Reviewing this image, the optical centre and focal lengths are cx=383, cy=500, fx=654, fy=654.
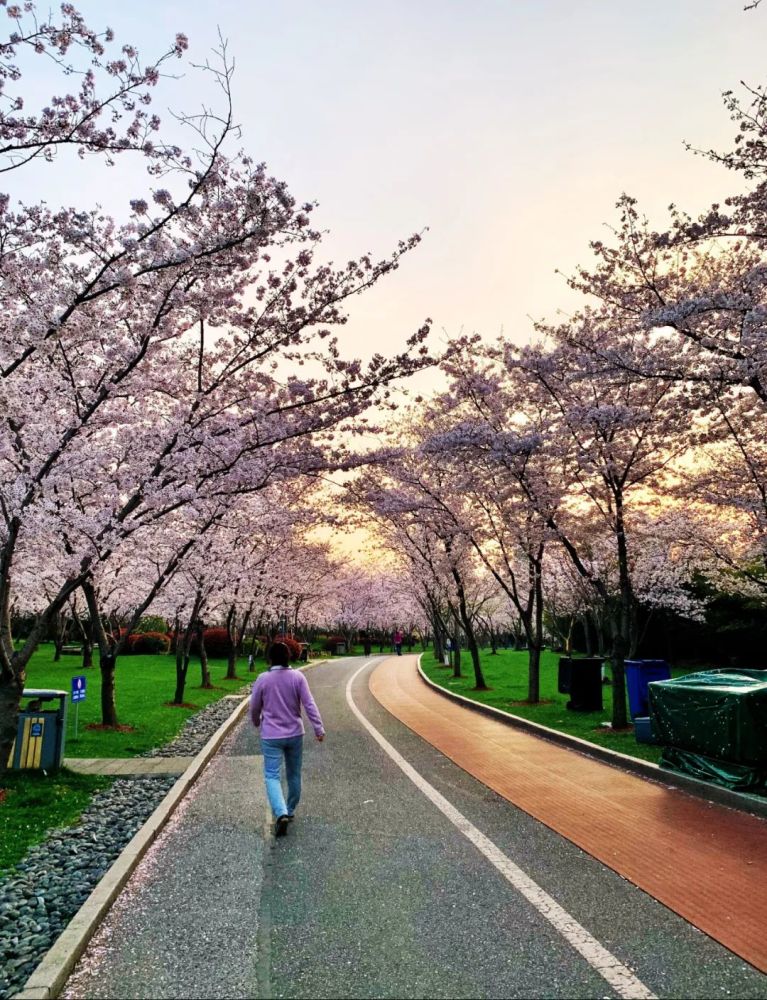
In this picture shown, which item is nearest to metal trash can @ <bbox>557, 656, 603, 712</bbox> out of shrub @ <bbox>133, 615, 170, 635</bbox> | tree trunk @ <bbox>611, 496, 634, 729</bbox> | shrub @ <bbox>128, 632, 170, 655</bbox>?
tree trunk @ <bbox>611, 496, 634, 729</bbox>

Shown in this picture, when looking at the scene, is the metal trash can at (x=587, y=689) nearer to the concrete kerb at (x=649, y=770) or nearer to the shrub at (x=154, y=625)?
the concrete kerb at (x=649, y=770)

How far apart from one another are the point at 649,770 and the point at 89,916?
294 inches

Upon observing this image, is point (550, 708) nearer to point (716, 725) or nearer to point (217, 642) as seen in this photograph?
point (716, 725)

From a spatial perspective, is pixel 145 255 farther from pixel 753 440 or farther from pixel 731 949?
pixel 753 440

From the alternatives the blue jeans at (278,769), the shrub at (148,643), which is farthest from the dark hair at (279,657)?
the shrub at (148,643)

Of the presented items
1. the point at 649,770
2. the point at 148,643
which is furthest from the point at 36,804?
the point at 148,643

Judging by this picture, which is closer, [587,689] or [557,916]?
[557,916]

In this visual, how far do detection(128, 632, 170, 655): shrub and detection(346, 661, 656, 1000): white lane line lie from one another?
45.1m

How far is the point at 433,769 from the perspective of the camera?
9719 mm

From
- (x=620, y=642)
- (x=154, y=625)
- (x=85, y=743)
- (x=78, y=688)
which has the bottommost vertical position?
(x=85, y=743)

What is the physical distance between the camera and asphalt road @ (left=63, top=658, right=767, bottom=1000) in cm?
366

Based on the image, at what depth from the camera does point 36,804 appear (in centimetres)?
788

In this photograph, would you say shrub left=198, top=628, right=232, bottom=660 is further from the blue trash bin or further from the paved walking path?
the paved walking path

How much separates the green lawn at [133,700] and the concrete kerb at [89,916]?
489 centimetres
